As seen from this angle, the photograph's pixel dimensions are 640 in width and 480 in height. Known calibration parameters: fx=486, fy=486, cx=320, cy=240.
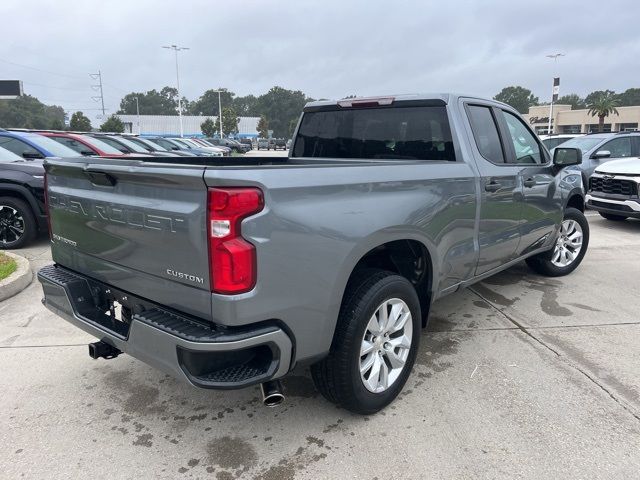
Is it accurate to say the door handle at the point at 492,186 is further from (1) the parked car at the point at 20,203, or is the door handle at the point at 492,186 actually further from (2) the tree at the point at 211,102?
(2) the tree at the point at 211,102

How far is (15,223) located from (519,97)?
12751 cm

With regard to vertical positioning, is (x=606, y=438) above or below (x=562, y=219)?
below

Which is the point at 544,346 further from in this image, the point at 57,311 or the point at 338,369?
the point at 57,311

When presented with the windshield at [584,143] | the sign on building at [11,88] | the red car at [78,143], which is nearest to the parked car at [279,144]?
the sign on building at [11,88]

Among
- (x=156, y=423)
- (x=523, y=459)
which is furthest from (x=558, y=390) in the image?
(x=156, y=423)

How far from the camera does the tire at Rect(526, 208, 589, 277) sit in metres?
5.66

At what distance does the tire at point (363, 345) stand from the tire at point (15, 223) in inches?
227

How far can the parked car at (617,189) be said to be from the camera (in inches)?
327

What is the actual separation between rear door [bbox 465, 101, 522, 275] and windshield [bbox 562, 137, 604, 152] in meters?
7.99

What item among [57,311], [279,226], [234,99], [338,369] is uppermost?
[234,99]

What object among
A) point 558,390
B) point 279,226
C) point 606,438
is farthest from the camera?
point 558,390

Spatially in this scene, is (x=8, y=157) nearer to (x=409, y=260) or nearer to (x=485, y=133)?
(x=409, y=260)

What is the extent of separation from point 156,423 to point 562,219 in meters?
4.52

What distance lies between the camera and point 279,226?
2186mm
